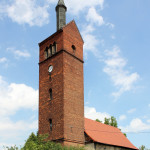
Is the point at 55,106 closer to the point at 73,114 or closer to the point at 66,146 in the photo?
the point at 73,114

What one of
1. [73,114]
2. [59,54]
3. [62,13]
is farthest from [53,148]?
[62,13]

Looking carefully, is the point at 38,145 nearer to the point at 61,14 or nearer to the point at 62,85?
the point at 62,85

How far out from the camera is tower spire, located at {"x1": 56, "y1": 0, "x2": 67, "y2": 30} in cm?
2500

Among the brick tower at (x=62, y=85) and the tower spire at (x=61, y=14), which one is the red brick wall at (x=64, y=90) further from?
the tower spire at (x=61, y=14)

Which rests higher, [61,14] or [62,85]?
[61,14]

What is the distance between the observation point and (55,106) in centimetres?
2119

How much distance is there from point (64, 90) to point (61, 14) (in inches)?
379

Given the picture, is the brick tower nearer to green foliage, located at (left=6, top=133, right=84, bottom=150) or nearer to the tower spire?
the tower spire

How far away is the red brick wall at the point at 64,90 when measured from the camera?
66.9 feet

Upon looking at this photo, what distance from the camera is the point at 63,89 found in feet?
68.3

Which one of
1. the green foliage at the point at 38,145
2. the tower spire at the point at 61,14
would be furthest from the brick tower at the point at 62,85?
the green foliage at the point at 38,145

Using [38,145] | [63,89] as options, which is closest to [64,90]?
[63,89]

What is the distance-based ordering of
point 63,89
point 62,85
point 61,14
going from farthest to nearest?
point 61,14
point 62,85
point 63,89

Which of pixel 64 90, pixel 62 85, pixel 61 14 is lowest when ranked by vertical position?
pixel 64 90
